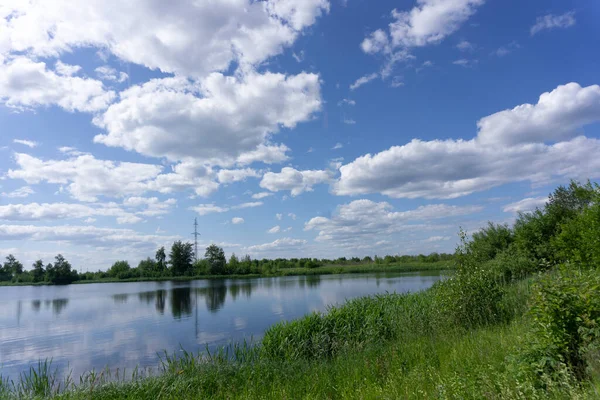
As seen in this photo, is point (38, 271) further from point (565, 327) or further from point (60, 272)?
point (565, 327)

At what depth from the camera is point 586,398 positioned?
2957 millimetres

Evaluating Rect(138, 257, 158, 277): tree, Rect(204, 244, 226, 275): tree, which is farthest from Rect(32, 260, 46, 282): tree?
Rect(204, 244, 226, 275): tree

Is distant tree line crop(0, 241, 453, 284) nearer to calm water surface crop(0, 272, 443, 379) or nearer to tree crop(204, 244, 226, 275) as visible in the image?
tree crop(204, 244, 226, 275)

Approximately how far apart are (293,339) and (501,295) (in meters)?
7.04

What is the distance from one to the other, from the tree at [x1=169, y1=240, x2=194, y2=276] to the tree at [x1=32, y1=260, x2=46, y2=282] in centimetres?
3066

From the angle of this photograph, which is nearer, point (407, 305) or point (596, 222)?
point (596, 222)

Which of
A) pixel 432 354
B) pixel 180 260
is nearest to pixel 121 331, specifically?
pixel 432 354

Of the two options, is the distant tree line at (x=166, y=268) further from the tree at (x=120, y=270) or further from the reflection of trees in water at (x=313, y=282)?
the reflection of trees in water at (x=313, y=282)

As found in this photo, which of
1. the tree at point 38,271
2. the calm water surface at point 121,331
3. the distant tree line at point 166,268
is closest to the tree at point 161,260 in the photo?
the distant tree line at point 166,268

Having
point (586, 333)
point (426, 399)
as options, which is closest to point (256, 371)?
point (426, 399)

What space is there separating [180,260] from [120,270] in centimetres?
2261

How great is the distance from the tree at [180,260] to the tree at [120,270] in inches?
599

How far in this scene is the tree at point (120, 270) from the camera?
307 feet

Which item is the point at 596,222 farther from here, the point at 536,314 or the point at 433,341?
the point at 536,314
